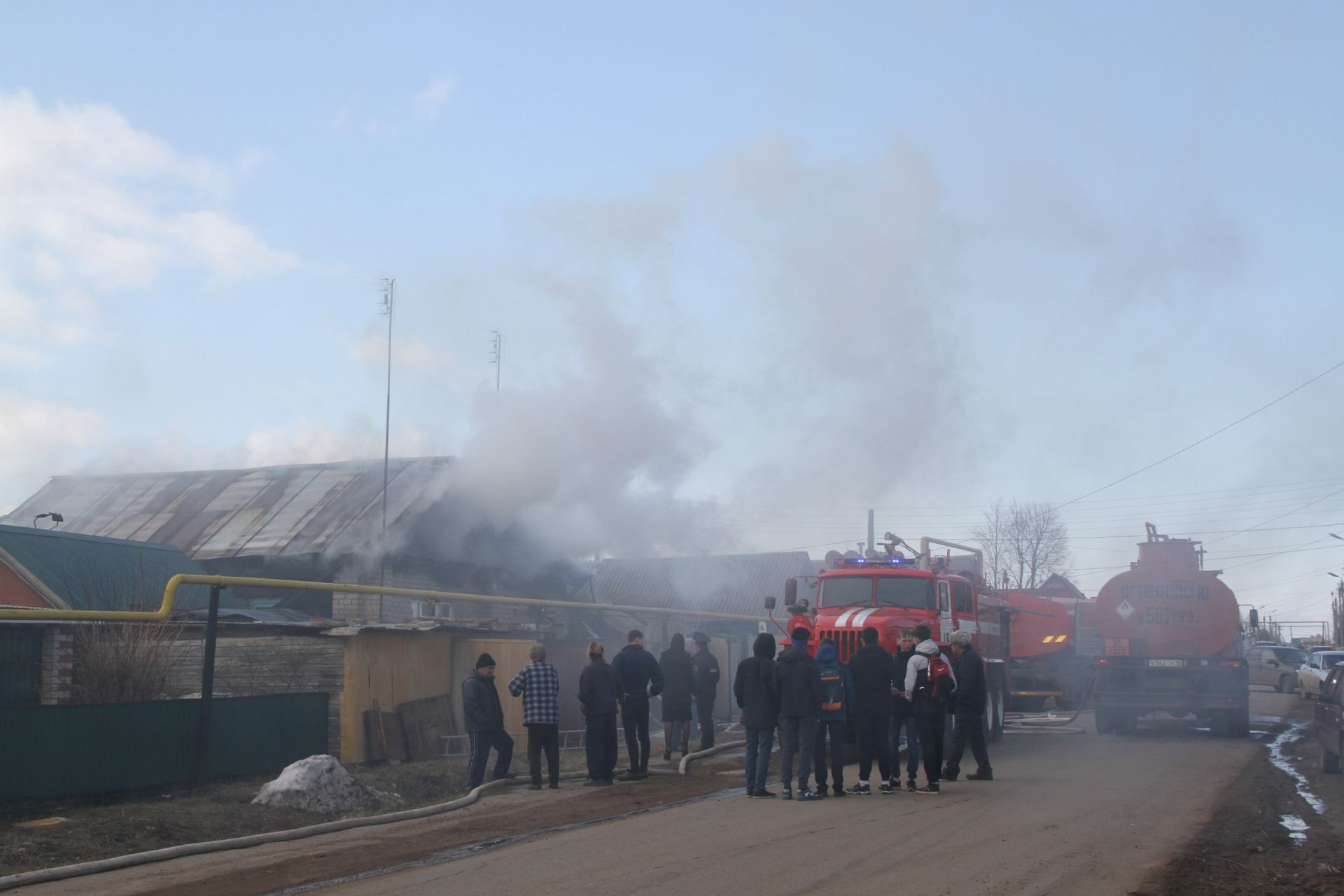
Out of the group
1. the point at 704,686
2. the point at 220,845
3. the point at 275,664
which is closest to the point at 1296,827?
the point at 704,686

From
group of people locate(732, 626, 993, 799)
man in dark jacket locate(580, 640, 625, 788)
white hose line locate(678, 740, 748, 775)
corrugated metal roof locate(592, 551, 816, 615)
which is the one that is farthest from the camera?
corrugated metal roof locate(592, 551, 816, 615)

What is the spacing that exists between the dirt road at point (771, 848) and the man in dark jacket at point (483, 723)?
620 millimetres

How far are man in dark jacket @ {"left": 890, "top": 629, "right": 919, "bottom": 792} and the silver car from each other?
34644 mm

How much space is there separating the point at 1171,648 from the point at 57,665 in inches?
712

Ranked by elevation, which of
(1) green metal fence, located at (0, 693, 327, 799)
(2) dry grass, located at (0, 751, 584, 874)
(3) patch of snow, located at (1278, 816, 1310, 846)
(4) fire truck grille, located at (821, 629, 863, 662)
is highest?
(4) fire truck grille, located at (821, 629, 863, 662)

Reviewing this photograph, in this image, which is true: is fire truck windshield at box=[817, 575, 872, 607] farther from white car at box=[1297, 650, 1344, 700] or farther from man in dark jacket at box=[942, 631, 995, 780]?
white car at box=[1297, 650, 1344, 700]

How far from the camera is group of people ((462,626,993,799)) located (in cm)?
1170

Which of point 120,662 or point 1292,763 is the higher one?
point 120,662

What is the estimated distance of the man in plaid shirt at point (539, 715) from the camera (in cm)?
1273

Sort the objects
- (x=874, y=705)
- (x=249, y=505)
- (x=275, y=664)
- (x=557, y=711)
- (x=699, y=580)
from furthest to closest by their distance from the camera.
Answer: (x=699, y=580) → (x=249, y=505) → (x=275, y=664) → (x=557, y=711) → (x=874, y=705)

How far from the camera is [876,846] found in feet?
28.1

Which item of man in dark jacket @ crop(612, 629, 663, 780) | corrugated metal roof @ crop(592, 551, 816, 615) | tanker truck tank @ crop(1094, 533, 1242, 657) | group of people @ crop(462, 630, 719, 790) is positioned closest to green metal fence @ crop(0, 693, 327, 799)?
group of people @ crop(462, 630, 719, 790)

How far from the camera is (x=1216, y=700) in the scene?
19.6 meters

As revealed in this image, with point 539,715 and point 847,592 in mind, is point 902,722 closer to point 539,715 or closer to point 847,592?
point 539,715
